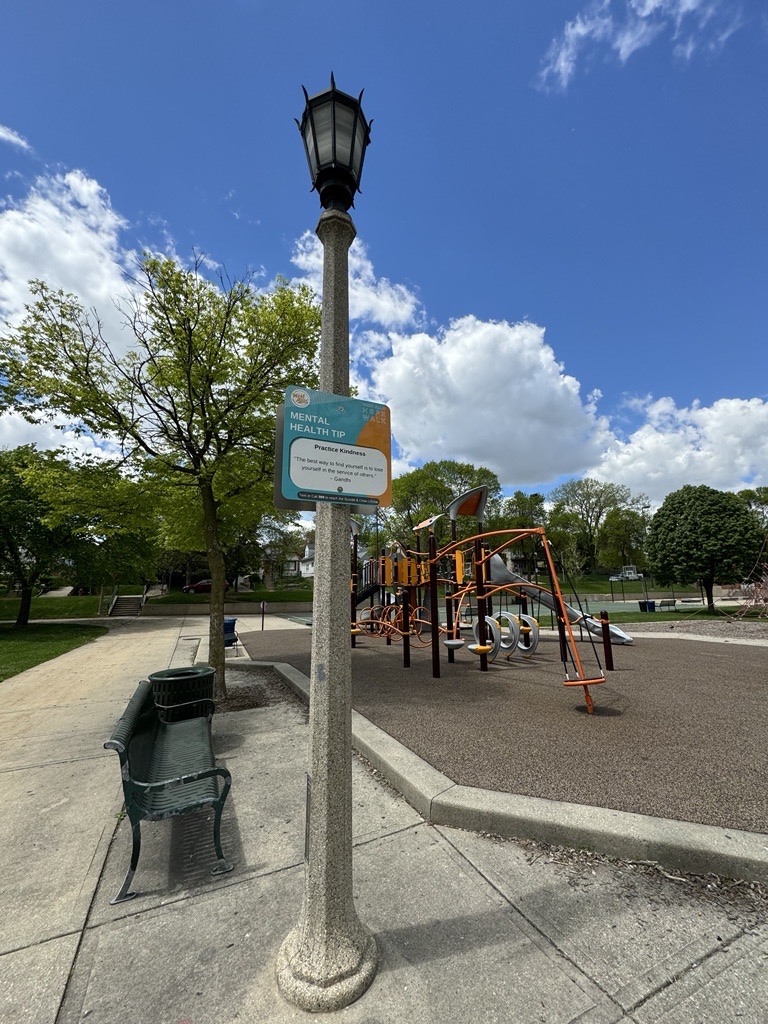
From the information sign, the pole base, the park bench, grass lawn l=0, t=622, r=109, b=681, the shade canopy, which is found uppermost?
the shade canopy

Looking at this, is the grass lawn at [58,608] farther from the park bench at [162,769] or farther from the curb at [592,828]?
the curb at [592,828]

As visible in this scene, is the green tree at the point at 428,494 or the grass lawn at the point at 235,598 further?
the green tree at the point at 428,494

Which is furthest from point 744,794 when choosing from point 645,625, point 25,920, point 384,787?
point 645,625

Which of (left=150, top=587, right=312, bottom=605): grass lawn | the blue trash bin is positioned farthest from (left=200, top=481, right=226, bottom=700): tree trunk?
(left=150, top=587, right=312, bottom=605): grass lawn

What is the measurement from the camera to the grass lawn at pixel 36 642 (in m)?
10.9

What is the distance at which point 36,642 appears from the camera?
598 inches

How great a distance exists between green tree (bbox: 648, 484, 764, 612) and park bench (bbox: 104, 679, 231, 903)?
26.1m

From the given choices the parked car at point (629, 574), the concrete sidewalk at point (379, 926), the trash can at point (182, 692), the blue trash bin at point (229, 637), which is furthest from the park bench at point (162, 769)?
the parked car at point (629, 574)

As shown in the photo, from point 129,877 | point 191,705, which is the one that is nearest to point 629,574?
point 191,705

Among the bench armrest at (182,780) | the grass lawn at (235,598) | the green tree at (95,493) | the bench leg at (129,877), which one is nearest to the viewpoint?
the bench leg at (129,877)

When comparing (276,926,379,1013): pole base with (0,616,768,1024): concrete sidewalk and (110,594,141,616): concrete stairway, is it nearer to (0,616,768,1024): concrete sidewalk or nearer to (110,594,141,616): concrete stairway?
(0,616,768,1024): concrete sidewalk

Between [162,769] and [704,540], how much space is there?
28338mm

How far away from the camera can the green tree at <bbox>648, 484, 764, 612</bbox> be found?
2377cm

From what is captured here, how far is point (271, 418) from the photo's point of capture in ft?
24.6
